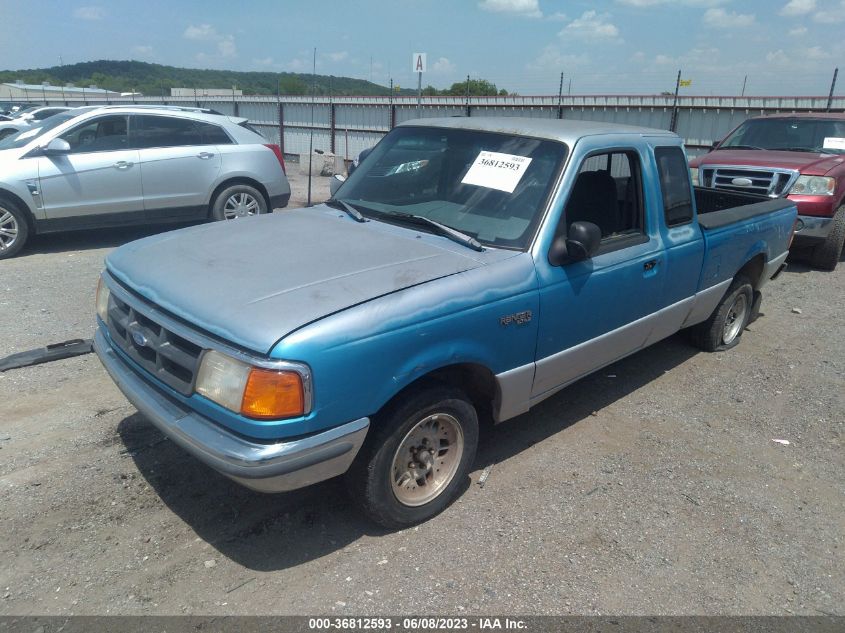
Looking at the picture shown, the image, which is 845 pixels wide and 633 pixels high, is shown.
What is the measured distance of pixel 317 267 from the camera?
308 centimetres

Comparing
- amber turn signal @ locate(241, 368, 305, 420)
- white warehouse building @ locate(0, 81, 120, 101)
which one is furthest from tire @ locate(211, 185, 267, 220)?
white warehouse building @ locate(0, 81, 120, 101)

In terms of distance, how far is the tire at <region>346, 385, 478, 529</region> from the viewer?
2902 mm

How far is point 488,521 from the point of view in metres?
3.31

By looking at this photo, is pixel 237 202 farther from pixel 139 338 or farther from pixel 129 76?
pixel 129 76

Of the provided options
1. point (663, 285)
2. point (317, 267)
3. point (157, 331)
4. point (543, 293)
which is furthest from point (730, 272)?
point (157, 331)

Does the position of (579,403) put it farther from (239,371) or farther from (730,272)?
(239,371)

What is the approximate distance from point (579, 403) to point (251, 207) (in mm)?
6445

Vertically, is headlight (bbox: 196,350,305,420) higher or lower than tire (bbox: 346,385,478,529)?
higher

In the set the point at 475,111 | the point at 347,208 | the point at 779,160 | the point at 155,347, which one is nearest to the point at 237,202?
the point at 347,208

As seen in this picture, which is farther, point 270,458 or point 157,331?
point 157,331

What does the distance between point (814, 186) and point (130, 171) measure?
904 centimetres

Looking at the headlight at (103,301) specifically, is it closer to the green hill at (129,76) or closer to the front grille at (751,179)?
the front grille at (751,179)

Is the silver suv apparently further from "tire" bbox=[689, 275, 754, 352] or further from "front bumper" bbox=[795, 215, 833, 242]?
"front bumper" bbox=[795, 215, 833, 242]

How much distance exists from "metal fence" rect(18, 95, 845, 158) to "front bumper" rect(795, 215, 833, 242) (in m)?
6.23
